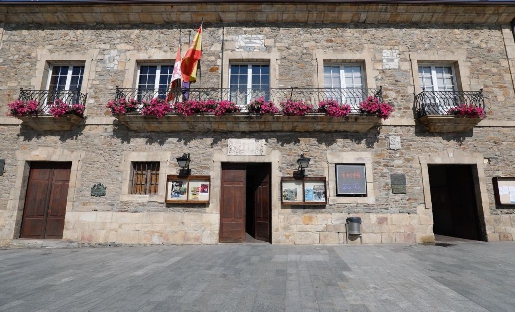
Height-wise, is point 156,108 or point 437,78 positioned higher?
point 437,78

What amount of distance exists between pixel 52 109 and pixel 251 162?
5.99m

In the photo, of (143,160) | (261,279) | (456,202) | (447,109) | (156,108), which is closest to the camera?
(261,279)

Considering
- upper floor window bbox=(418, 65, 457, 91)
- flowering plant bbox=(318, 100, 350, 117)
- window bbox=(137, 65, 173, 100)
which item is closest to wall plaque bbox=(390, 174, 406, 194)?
flowering plant bbox=(318, 100, 350, 117)

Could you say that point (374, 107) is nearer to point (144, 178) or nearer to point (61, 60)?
point (144, 178)

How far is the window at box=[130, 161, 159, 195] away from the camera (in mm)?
7641

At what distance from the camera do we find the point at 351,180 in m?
7.46

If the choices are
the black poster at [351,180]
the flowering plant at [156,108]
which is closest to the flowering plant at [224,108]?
the flowering plant at [156,108]

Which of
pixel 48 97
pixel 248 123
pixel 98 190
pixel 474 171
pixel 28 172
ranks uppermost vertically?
pixel 48 97

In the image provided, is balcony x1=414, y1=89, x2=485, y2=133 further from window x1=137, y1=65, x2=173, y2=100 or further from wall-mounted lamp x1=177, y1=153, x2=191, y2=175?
window x1=137, y1=65, x2=173, y2=100

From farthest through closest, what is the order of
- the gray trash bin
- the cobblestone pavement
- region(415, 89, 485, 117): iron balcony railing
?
region(415, 89, 485, 117): iron balcony railing
the gray trash bin
the cobblestone pavement

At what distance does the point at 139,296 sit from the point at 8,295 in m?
1.81

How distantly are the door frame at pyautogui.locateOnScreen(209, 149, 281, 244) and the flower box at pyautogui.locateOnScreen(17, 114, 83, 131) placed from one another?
4334 millimetres

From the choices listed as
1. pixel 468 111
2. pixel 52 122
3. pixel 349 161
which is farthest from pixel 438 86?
pixel 52 122

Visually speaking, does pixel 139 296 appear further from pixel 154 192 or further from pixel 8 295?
pixel 154 192
